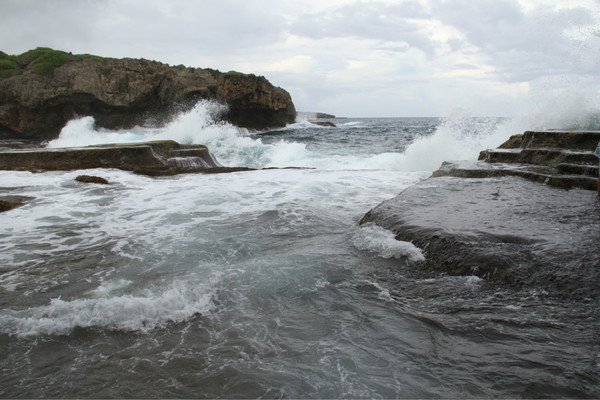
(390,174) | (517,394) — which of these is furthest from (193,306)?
(390,174)

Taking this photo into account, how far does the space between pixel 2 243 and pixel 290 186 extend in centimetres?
490

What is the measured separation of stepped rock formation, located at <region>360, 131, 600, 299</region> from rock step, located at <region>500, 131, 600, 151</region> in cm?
3

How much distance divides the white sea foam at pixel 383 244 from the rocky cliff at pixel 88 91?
2604 cm

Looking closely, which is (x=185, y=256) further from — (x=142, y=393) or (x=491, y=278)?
(x=491, y=278)

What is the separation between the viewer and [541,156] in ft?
23.5

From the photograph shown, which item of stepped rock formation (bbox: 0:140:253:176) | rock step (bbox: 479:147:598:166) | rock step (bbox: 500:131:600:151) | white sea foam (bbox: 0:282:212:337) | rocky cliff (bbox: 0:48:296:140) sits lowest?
white sea foam (bbox: 0:282:212:337)

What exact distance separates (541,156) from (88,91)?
26.0 metres

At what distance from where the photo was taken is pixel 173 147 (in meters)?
12.4

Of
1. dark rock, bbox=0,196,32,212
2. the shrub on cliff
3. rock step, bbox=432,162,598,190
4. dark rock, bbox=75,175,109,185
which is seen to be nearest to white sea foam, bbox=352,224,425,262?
rock step, bbox=432,162,598,190

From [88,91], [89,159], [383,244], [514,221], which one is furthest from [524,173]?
[88,91]

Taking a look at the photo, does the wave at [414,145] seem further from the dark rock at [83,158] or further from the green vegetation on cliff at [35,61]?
the green vegetation on cliff at [35,61]

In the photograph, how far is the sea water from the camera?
2.00 meters

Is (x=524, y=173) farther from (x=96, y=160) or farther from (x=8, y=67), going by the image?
(x=8, y=67)

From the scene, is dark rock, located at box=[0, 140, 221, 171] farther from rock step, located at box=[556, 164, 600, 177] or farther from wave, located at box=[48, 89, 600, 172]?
rock step, located at box=[556, 164, 600, 177]
